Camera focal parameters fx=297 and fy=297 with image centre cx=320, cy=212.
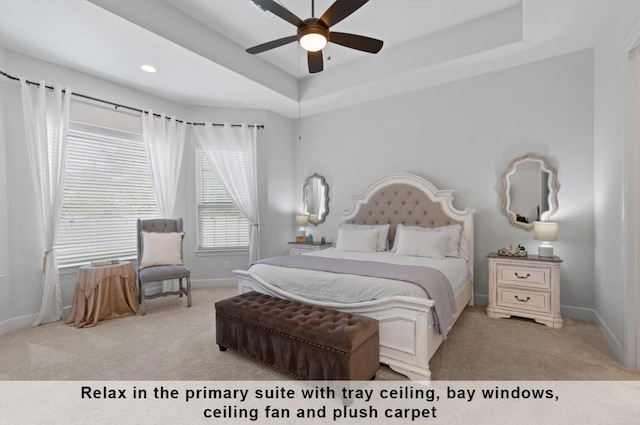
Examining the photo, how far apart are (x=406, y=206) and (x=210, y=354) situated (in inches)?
124

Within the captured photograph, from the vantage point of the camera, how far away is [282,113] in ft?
18.2

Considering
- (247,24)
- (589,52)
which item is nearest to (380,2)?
(247,24)

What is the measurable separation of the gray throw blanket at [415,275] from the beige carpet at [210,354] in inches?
15.7

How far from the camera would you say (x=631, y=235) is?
233 cm

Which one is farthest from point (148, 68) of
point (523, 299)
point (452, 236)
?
point (523, 299)

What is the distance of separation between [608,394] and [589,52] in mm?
3519

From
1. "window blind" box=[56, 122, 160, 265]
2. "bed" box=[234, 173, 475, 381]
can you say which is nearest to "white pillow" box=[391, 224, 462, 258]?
"bed" box=[234, 173, 475, 381]

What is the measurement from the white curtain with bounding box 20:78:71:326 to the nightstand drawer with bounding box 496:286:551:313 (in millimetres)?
5239

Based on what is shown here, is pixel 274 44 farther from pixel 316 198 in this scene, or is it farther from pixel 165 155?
pixel 316 198

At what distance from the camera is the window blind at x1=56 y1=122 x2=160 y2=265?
3.85 m

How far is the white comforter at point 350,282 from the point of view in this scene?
7.84 ft

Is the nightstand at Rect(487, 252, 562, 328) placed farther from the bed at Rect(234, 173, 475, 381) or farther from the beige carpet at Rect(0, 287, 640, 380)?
the bed at Rect(234, 173, 475, 381)

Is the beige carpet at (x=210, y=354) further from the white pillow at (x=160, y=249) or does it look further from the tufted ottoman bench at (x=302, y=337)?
the white pillow at (x=160, y=249)

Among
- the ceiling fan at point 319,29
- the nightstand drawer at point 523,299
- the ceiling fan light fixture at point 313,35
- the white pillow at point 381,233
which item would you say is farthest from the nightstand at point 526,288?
the ceiling fan light fixture at point 313,35
